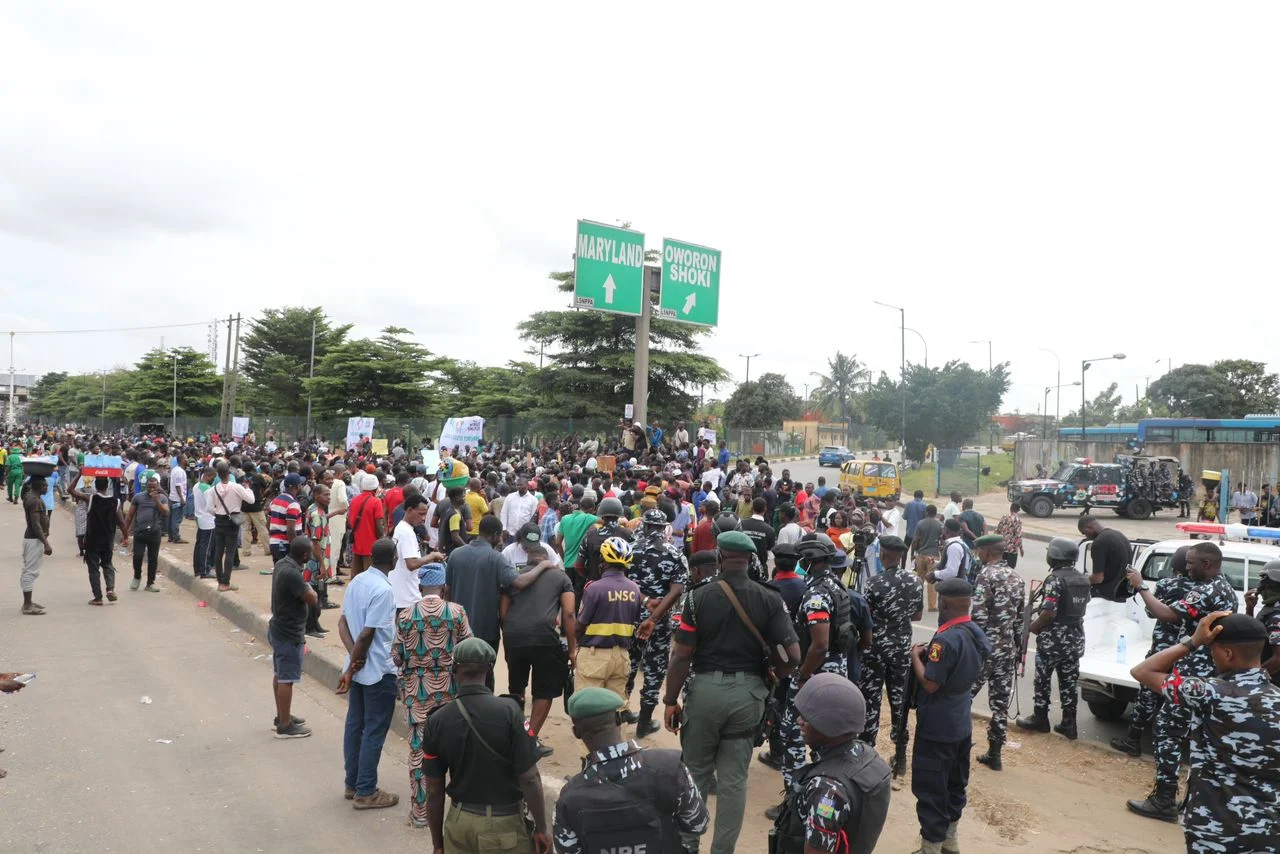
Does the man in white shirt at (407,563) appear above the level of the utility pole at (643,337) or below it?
below

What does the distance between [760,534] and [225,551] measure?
811cm

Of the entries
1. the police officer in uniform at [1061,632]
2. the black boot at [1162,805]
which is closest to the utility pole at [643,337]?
the police officer in uniform at [1061,632]

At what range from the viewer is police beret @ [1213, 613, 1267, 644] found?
139 inches

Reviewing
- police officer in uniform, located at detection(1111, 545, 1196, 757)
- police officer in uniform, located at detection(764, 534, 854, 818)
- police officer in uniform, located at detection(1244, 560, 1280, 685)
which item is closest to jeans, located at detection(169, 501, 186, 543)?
police officer in uniform, located at detection(764, 534, 854, 818)

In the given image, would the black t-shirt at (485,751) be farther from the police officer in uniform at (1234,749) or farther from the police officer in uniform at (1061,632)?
the police officer in uniform at (1061,632)

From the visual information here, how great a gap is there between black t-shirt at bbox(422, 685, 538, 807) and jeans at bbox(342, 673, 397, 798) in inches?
84.6

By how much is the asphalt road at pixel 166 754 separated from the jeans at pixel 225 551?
6.01 feet

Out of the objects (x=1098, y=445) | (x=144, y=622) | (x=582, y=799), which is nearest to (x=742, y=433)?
(x=1098, y=445)

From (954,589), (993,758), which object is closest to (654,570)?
(954,589)

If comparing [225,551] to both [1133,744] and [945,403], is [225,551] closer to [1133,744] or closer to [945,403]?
[1133,744]

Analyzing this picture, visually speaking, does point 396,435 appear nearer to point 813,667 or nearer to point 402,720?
point 402,720

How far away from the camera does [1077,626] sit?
721 cm

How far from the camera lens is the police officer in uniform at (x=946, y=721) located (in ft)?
15.8

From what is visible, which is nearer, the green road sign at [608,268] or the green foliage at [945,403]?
the green road sign at [608,268]
